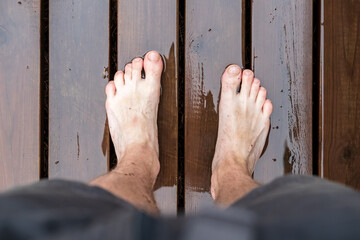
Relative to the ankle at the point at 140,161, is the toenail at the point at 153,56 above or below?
above

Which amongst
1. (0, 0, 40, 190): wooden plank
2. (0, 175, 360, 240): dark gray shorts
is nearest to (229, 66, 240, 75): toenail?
(0, 175, 360, 240): dark gray shorts

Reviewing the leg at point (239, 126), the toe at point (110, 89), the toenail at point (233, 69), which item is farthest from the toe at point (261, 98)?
the toe at point (110, 89)

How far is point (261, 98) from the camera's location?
98 cm

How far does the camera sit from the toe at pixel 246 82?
3.14 ft

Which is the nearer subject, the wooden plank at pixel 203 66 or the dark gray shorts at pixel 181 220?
the dark gray shorts at pixel 181 220

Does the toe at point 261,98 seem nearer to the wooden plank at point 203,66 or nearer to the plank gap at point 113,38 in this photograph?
the wooden plank at point 203,66

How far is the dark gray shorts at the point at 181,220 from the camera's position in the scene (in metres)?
0.38

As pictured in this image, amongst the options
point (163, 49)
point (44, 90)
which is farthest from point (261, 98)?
point (44, 90)

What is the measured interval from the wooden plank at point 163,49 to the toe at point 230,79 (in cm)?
15

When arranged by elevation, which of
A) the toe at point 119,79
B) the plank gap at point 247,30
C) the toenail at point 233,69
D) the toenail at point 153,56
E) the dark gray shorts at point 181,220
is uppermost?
the plank gap at point 247,30

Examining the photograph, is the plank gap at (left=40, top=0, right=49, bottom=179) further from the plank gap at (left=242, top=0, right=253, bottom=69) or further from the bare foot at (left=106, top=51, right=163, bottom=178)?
the plank gap at (left=242, top=0, right=253, bottom=69)

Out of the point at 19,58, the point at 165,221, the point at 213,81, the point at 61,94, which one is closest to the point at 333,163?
the point at 213,81

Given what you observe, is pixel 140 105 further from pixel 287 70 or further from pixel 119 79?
pixel 287 70

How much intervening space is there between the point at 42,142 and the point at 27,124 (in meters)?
0.07
